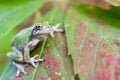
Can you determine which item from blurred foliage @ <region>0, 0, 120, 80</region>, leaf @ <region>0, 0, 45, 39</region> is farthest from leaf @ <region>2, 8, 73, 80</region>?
leaf @ <region>0, 0, 45, 39</region>

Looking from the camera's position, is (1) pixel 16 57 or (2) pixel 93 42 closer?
(2) pixel 93 42

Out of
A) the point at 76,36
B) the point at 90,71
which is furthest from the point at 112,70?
the point at 76,36

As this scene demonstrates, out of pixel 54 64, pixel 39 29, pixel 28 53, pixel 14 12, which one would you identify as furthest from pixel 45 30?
pixel 14 12

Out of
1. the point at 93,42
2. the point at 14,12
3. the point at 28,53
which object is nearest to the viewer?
the point at 93,42

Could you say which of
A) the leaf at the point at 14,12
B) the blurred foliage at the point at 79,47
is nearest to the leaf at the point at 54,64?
the blurred foliage at the point at 79,47

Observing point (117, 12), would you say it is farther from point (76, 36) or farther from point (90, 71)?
point (90, 71)

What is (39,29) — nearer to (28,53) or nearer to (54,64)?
(28,53)

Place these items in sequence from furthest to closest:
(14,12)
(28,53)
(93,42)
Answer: (14,12) < (28,53) < (93,42)

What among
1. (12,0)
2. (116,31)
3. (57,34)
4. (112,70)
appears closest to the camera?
(112,70)
